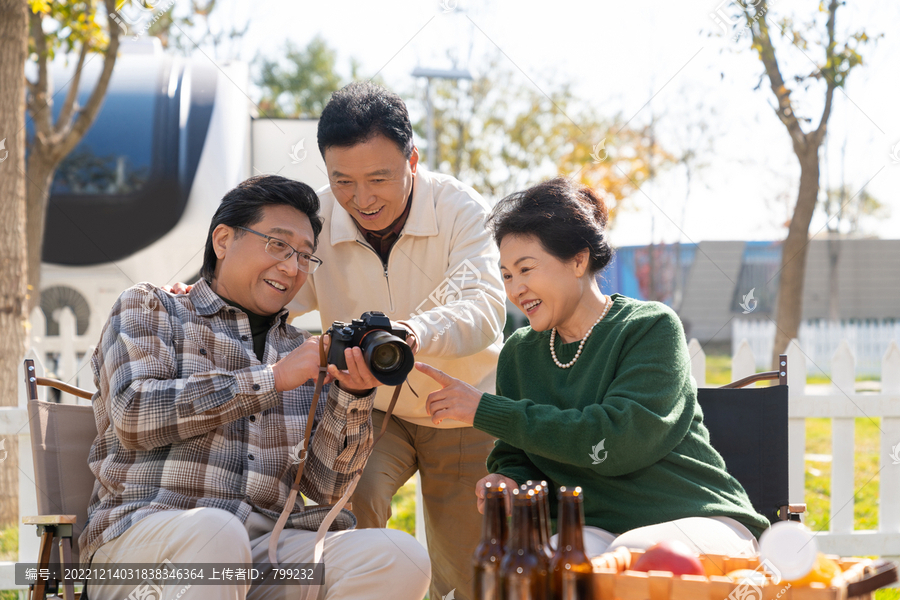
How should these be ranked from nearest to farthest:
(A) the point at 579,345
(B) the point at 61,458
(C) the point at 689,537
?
(C) the point at 689,537 < (A) the point at 579,345 < (B) the point at 61,458

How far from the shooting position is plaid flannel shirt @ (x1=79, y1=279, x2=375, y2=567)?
6.88 ft

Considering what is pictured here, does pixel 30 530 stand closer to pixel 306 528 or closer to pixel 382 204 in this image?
pixel 306 528

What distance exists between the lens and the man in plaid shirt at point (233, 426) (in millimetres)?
2055

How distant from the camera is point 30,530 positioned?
3.78 metres

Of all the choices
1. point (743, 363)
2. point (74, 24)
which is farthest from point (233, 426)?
point (74, 24)

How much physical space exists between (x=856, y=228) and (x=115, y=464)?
18033 millimetres

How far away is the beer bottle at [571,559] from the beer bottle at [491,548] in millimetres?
121

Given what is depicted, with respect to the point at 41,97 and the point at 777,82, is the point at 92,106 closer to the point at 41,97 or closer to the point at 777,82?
the point at 41,97

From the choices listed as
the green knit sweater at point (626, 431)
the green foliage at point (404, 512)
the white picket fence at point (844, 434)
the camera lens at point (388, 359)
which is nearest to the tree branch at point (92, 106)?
the white picket fence at point (844, 434)

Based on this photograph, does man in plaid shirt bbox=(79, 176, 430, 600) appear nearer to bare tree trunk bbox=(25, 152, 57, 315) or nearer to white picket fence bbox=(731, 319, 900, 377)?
bare tree trunk bbox=(25, 152, 57, 315)

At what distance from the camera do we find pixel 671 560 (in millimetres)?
1550

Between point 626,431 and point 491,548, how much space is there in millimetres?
633

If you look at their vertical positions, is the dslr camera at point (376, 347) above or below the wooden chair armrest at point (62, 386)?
above

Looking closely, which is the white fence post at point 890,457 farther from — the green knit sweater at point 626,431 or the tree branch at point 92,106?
the tree branch at point 92,106
